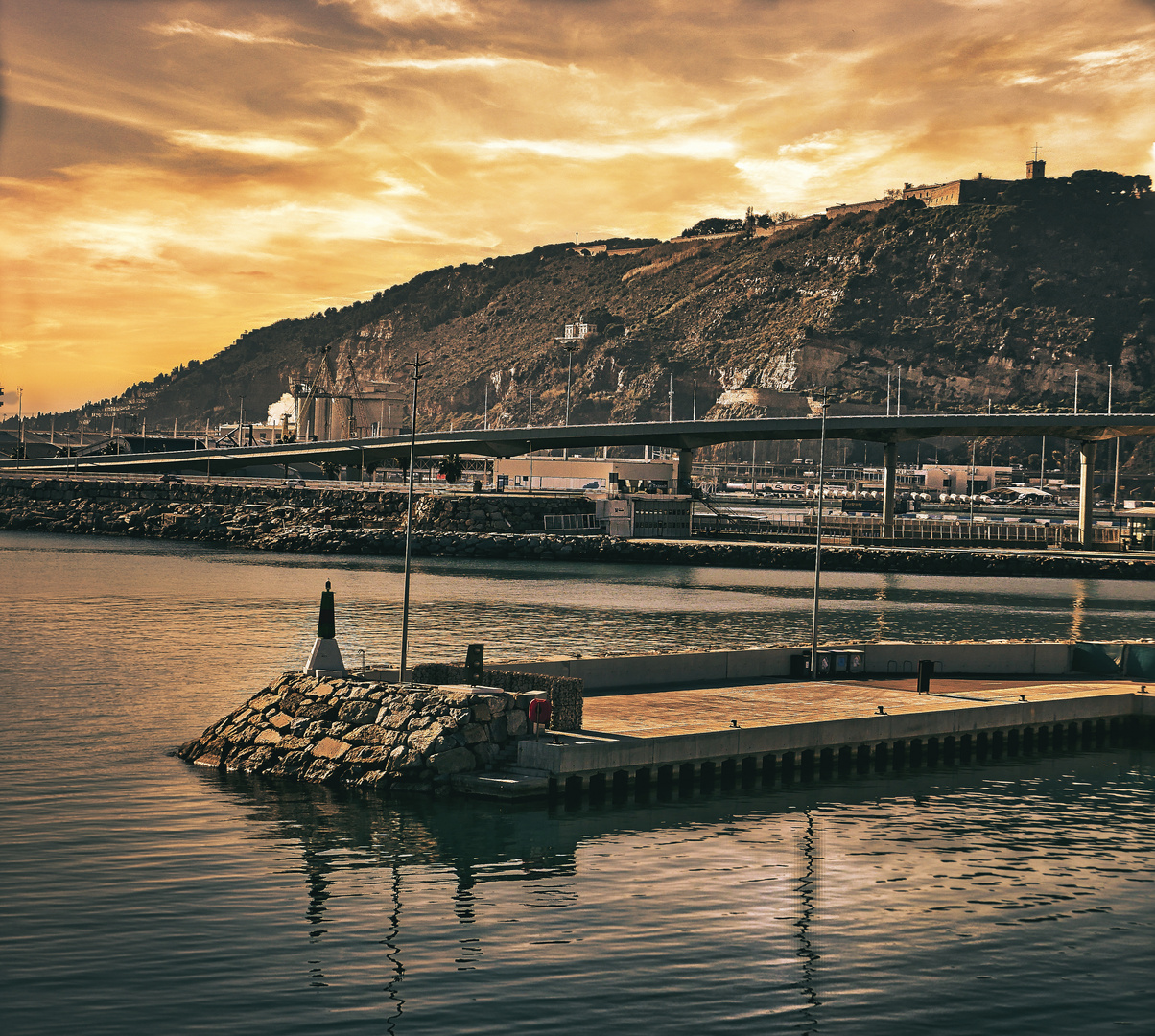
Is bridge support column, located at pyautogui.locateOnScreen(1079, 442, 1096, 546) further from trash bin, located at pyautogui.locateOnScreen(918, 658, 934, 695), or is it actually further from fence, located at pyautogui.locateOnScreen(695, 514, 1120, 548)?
trash bin, located at pyautogui.locateOnScreen(918, 658, 934, 695)

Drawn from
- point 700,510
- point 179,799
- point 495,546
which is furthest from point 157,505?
point 179,799

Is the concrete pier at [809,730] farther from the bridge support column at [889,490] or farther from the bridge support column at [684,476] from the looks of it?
the bridge support column at [684,476]

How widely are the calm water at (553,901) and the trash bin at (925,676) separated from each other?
3.34 metres

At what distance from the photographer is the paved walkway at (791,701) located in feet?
97.5

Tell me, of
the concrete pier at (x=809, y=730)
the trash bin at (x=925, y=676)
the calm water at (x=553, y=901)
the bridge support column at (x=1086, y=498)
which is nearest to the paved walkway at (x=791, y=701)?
the concrete pier at (x=809, y=730)

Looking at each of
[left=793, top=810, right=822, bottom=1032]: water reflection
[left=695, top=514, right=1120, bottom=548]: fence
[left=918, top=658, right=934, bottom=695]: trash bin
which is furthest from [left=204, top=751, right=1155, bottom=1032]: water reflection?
[left=695, top=514, right=1120, bottom=548]: fence

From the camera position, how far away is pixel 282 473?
194m

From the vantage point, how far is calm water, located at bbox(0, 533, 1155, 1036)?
662 inches

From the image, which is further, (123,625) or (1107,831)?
(123,625)

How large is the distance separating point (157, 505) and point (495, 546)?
142 feet

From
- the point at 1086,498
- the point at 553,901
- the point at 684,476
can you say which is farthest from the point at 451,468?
the point at 553,901

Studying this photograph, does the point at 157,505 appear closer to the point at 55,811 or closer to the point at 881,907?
the point at 55,811

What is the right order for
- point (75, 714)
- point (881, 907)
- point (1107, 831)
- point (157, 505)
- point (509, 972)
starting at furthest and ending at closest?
point (157, 505) < point (75, 714) < point (1107, 831) < point (881, 907) < point (509, 972)

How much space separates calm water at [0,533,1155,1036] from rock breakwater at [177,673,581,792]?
31.5 inches
